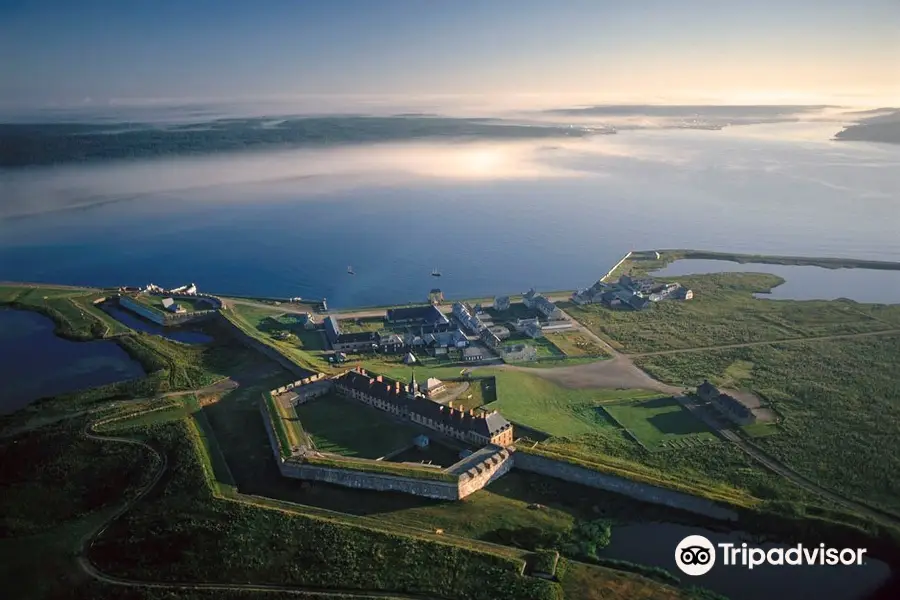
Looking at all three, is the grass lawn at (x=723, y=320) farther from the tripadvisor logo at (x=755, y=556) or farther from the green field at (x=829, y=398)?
the tripadvisor logo at (x=755, y=556)

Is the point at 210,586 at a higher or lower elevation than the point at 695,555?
lower

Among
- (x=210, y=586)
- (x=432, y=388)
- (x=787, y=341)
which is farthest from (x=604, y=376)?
(x=210, y=586)

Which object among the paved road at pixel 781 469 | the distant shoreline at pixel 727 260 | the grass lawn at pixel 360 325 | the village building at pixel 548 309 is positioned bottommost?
the paved road at pixel 781 469

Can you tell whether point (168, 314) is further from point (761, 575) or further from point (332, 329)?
point (761, 575)

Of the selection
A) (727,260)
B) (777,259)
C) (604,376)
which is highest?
(777,259)

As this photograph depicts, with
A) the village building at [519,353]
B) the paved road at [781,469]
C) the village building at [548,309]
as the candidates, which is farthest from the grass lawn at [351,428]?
the village building at [548,309]

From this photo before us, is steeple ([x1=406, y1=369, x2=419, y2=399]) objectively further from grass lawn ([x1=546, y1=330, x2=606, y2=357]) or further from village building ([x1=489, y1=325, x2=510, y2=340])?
grass lawn ([x1=546, y1=330, x2=606, y2=357])
